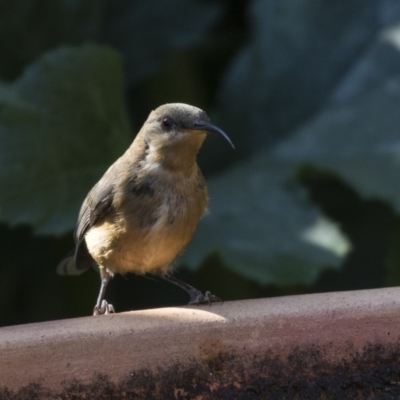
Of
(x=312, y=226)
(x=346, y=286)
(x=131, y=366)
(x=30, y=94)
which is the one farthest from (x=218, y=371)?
(x=346, y=286)

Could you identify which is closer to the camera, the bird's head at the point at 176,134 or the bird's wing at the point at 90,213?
the bird's head at the point at 176,134

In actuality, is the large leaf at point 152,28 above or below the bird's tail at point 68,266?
above

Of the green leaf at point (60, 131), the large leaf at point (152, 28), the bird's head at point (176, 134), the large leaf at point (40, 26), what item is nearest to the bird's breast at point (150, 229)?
the bird's head at point (176, 134)

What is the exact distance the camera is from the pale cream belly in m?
3.99

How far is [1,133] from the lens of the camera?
497 cm

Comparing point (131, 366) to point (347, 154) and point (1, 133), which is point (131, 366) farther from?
point (347, 154)

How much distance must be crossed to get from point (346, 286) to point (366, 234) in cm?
32

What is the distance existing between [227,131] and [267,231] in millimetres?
883

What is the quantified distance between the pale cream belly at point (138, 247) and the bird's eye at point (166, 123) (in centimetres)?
40

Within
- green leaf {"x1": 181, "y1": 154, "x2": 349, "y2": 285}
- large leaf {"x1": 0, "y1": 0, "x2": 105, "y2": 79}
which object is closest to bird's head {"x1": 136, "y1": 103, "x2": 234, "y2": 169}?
green leaf {"x1": 181, "y1": 154, "x2": 349, "y2": 285}

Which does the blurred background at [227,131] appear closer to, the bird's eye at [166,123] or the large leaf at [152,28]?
the large leaf at [152,28]

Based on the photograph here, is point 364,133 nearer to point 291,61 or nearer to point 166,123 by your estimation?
point 291,61

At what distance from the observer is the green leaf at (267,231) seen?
4.73 m

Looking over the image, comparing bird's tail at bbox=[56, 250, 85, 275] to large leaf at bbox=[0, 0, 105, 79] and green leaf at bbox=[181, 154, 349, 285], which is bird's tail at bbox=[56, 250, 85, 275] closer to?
green leaf at bbox=[181, 154, 349, 285]
